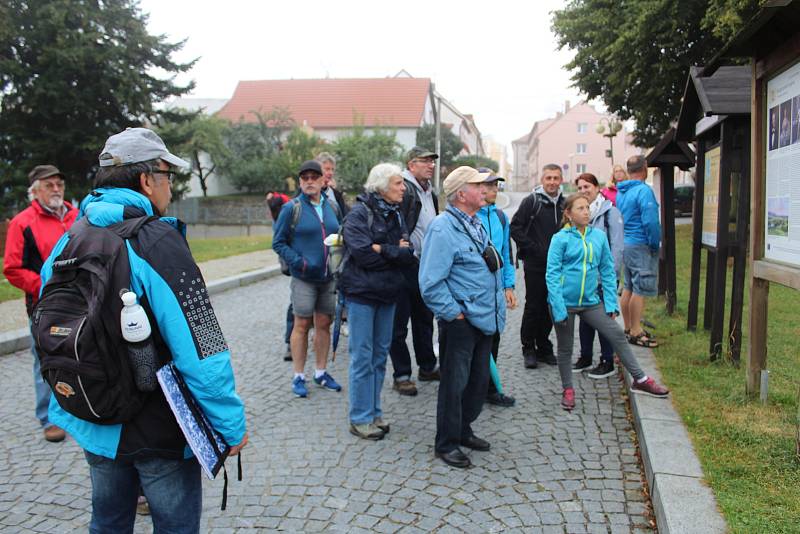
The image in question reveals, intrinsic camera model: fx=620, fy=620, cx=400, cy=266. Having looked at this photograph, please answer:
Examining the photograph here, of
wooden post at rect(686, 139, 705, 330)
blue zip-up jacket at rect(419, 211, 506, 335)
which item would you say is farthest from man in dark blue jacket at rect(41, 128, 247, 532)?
wooden post at rect(686, 139, 705, 330)

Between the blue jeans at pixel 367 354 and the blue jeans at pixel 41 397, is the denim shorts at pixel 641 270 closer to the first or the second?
the blue jeans at pixel 367 354

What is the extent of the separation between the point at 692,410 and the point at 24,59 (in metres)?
25.5

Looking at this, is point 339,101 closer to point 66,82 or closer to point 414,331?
point 66,82

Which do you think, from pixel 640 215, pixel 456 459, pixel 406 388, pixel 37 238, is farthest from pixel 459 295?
pixel 640 215

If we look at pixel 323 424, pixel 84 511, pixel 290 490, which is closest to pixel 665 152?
pixel 323 424

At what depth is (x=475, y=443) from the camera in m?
4.30

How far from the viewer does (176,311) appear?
6.61ft

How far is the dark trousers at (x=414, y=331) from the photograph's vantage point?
570cm

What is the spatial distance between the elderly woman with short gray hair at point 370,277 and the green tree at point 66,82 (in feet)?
67.8

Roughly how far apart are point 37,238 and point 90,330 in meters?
3.13

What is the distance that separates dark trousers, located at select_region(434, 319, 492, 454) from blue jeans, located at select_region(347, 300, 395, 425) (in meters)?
0.64

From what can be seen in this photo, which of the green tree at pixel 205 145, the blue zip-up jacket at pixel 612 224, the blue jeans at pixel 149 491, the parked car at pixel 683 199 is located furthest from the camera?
the green tree at pixel 205 145

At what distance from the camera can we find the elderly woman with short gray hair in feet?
14.5

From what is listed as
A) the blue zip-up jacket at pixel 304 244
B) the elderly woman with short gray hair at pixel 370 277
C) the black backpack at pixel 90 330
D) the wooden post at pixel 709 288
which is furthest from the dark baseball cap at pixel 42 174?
the wooden post at pixel 709 288
